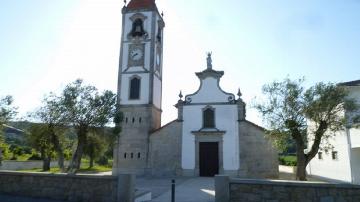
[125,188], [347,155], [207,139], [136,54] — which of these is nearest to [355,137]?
[347,155]

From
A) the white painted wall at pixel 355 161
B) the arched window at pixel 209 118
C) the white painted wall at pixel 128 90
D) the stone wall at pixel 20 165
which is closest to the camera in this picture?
the white painted wall at pixel 355 161

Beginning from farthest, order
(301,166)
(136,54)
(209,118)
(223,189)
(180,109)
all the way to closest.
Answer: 1. (136,54)
2. (180,109)
3. (209,118)
4. (301,166)
5. (223,189)

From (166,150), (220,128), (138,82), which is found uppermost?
(138,82)

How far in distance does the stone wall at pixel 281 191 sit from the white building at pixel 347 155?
10813mm

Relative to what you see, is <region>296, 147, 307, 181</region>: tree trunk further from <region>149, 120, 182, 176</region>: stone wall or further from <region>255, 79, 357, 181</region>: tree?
<region>149, 120, 182, 176</region>: stone wall

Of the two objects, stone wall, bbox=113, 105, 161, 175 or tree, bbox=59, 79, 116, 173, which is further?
stone wall, bbox=113, 105, 161, 175

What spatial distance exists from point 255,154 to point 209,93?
21.7ft

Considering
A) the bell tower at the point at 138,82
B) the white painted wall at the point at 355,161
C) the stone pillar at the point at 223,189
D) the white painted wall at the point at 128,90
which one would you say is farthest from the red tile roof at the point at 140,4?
the stone pillar at the point at 223,189

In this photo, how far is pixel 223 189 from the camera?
9391 millimetres

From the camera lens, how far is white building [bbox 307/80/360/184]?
65.8 ft

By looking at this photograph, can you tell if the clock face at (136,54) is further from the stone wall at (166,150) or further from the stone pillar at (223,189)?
the stone pillar at (223,189)

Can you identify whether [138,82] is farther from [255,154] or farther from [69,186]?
[69,186]

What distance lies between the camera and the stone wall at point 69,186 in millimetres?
9758

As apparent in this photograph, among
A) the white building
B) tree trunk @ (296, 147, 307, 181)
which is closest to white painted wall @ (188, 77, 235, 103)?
the white building
